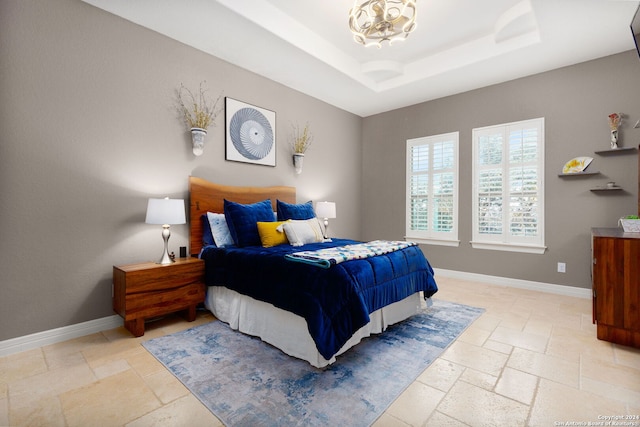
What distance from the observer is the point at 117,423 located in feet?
4.88

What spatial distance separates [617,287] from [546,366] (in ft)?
3.10

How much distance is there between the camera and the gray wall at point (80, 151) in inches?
A: 89.0

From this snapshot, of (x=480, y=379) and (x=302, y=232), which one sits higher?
(x=302, y=232)

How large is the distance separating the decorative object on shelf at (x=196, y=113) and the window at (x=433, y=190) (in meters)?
3.29

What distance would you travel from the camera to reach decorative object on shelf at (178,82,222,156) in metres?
3.17

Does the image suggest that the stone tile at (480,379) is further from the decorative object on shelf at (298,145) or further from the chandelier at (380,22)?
the decorative object on shelf at (298,145)

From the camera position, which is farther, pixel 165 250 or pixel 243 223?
pixel 243 223

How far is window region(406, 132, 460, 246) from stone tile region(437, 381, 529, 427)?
10.1 feet

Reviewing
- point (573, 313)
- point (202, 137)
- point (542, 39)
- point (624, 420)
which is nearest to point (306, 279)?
point (624, 420)

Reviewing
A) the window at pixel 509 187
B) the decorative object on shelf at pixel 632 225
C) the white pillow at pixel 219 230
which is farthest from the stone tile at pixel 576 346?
the white pillow at pixel 219 230

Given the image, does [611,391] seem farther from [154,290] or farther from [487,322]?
[154,290]

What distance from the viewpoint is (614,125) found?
3285mm

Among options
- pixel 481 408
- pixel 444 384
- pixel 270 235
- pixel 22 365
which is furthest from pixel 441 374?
pixel 22 365

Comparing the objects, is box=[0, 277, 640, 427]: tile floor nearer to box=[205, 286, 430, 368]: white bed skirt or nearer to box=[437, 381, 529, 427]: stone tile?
box=[437, 381, 529, 427]: stone tile
